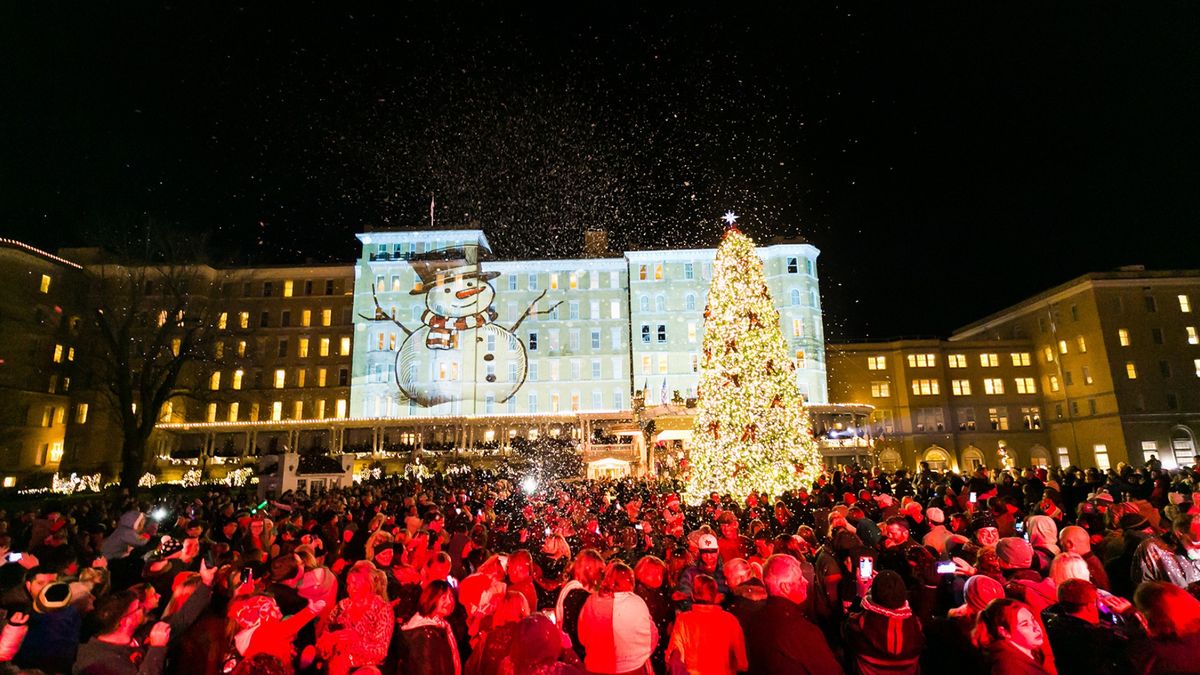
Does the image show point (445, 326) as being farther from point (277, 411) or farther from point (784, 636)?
point (784, 636)

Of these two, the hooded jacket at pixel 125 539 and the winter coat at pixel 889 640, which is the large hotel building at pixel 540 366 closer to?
the hooded jacket at pixel 125 539

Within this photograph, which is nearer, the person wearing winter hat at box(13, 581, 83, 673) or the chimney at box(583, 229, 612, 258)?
the person wearing winter hat at box(13, 581, 83, 673)

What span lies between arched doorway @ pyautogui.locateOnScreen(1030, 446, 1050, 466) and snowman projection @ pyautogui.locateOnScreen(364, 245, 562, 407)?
46.4 meters

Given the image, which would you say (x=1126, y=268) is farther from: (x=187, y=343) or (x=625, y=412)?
(x=187, y=343)

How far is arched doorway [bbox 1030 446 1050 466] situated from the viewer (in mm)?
57562

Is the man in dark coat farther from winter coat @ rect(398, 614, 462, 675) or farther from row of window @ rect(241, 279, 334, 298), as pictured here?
row of window @ rect(241, 279, 334, 298)

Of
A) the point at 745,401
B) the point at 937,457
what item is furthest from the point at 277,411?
the point at 937,457

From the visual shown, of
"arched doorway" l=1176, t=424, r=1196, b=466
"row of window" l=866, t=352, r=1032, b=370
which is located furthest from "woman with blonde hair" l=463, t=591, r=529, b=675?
"arched doorway" l=1176, t=424, r=1196, b=466

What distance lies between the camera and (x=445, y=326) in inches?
2087

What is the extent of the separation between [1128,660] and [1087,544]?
8.82ft

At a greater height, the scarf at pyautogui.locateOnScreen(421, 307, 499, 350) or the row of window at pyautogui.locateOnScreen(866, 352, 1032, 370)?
the scarf at pyautogui.locateOnScreen(421, 307, 499, 350)

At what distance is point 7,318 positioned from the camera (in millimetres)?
46875

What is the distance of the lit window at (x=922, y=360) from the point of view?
59.4 metres

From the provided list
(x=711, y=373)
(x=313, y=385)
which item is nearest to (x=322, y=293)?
(x=313, y=385)
